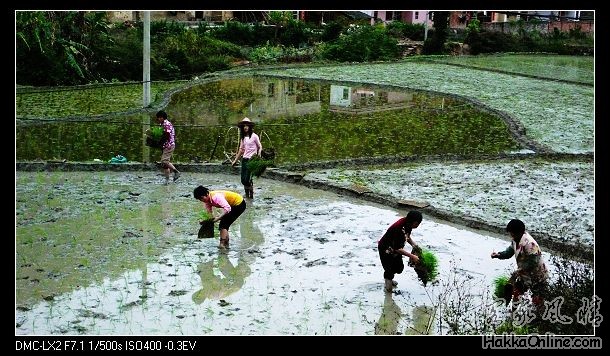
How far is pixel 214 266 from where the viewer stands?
880 centimetres

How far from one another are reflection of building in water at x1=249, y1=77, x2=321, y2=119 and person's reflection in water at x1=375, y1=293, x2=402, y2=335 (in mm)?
12770

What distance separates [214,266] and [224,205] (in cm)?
73

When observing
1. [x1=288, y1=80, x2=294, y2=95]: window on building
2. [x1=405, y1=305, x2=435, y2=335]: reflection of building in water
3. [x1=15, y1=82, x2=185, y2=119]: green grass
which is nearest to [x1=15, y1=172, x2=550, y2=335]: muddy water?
[x1=405, y1=305, x2=435, y2=335]: reflection of building in water

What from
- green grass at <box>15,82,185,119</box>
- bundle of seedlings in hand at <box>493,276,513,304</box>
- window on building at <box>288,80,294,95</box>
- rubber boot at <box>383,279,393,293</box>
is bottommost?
rubber boot at <box>383,279,393,293</box>

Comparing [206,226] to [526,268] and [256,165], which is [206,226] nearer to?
[256,165]

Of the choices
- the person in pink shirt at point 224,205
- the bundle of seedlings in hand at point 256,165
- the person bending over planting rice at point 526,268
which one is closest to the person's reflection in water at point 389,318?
the person bending over planting rice at point 526,268

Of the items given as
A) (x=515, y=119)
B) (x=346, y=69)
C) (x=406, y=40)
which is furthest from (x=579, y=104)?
(x=406, y=40)

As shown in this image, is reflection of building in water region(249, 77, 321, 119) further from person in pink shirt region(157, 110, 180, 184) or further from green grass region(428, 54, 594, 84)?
green grass region(428, 54, 594, 84)

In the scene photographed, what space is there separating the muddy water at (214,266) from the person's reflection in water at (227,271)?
0.02 metres

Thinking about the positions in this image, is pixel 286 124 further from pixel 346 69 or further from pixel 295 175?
pixel 346 69

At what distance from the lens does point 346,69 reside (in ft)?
106

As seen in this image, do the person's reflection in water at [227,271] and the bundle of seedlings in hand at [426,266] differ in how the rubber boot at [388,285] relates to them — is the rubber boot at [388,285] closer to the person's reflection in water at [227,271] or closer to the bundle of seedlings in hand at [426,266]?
the bundle of seedlings in hand at [426,266]

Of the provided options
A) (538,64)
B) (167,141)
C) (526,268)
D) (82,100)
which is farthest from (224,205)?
(538,64)

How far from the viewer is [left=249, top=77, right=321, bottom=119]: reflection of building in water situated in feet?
68.9
